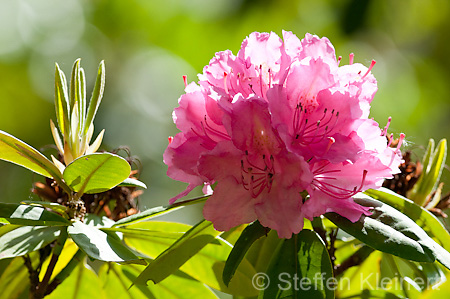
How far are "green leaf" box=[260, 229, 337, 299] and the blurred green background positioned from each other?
248 cm

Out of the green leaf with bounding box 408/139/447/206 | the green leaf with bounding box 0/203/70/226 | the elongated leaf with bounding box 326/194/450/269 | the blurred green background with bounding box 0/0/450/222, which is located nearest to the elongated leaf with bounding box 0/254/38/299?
the green leaf with bounding box 0/203/70/226

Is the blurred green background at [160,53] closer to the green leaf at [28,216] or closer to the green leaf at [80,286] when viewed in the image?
the green leaf at [80,286]

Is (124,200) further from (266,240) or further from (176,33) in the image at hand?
(176,33)

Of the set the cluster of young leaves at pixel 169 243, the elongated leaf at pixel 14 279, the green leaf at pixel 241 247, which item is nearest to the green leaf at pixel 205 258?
the cluster of young leaves at pixel 169 243

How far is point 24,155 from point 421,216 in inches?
26.2

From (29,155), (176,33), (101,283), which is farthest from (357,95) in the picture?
(176,33)

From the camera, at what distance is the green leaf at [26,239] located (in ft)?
3.11

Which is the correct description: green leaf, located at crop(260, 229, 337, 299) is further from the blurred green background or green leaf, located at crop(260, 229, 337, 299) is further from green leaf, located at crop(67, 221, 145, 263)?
the blurred green background

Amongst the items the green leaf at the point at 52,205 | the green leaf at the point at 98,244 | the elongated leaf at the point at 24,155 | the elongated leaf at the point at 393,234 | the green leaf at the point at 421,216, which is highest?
the green leaf at the point at 421,216

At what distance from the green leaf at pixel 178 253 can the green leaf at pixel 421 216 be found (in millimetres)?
308

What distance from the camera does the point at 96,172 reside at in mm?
931

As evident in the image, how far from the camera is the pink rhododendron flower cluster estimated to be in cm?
86

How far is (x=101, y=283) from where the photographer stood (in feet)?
3.86

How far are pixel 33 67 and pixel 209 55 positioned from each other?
1.43 m
